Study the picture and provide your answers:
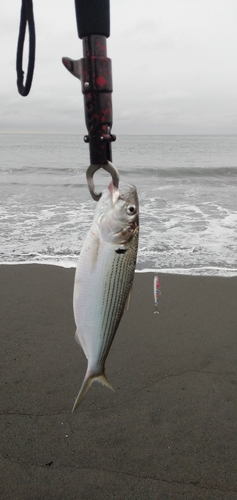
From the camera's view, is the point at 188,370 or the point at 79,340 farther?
the point at 188,370

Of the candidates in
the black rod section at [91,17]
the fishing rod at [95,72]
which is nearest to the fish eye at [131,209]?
the fishing rod at [95,72]

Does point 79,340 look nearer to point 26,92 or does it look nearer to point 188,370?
point 26,92

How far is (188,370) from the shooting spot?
4.27m

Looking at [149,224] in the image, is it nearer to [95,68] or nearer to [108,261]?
[108,261]

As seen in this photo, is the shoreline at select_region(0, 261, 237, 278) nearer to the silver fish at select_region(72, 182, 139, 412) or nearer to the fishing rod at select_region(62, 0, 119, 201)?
the silver fish at select_region(72, 182, 139, 412)

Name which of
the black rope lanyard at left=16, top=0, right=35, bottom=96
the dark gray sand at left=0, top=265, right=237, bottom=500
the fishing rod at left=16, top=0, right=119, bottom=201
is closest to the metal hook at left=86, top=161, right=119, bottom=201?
the fishing rod at left=16, top=0, right=119, bottom=201

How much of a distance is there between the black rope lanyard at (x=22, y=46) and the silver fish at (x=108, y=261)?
64cm

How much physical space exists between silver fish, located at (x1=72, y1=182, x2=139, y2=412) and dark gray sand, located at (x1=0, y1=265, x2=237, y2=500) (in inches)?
67.8

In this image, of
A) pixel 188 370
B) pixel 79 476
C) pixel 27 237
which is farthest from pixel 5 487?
pixel 27 237

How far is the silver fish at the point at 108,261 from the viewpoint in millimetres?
1706

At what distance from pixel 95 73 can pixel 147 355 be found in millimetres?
3712

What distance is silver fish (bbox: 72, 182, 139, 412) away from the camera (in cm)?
171

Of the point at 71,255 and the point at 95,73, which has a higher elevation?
the point at 95,73

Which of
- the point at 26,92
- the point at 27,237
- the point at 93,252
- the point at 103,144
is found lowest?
the point at 27,237
